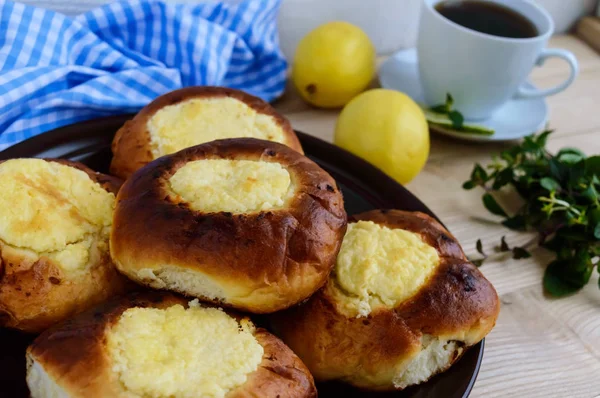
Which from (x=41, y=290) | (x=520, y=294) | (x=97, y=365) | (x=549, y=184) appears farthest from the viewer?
(x=549, y=184)

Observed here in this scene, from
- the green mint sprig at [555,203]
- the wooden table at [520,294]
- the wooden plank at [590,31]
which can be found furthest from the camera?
the wooden plank at [590,31]

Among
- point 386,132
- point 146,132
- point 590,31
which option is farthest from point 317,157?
point 590,31

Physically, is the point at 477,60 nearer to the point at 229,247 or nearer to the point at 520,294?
the point at 520,294

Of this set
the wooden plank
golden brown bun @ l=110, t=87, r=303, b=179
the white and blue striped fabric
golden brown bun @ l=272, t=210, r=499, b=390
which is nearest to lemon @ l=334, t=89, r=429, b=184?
golden brown bun @ l=110, t=87, r=303, b=179

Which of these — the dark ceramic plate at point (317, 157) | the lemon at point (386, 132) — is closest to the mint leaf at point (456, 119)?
the lemon at point (386, 132)

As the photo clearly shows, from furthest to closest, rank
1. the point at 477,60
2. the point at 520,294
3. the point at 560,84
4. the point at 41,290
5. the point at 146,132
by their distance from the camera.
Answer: the point at 560,84
the point at 477,60
the point at 520,294
the point at 146,132
the point at 41,290

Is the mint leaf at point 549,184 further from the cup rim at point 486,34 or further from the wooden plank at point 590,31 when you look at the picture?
the wooden plank at point 590,31

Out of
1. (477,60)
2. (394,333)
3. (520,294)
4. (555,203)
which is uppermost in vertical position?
(477,60)

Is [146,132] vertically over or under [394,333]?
over

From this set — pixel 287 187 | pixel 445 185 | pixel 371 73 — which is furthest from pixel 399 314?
pixel 371 73
